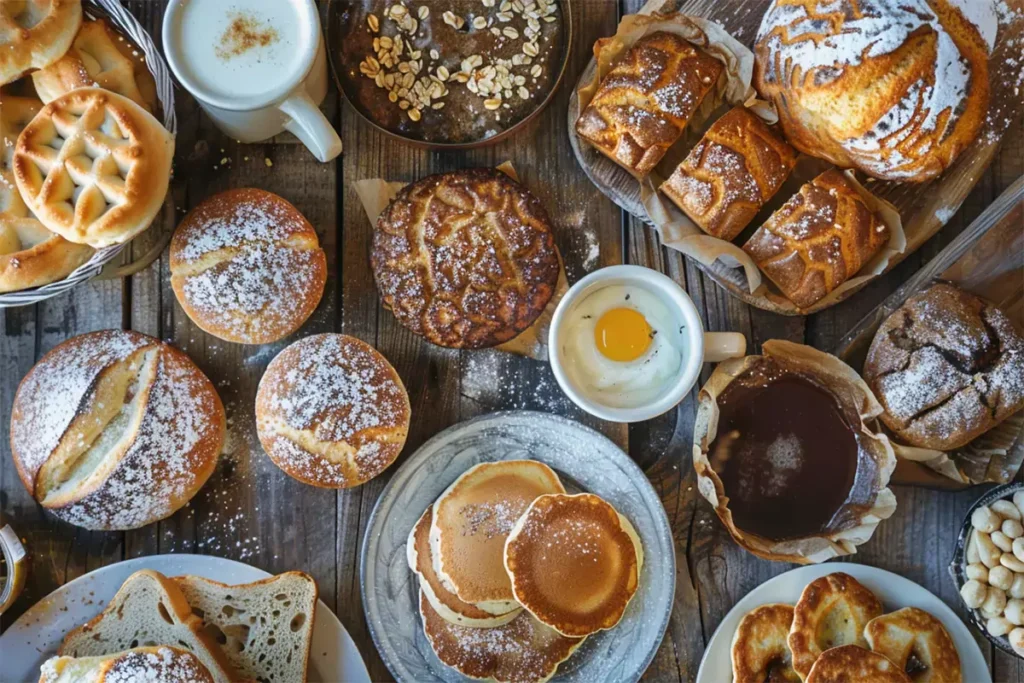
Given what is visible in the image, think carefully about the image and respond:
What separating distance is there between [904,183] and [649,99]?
2.28ft

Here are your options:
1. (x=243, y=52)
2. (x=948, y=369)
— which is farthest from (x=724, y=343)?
(x=243, y=52)

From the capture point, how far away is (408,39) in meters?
2.04

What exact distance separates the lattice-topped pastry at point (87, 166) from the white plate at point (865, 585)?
5.58ft

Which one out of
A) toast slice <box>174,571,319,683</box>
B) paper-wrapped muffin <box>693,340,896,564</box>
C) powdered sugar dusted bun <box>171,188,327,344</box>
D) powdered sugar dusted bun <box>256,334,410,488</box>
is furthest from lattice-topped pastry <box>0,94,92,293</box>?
paper-wrapped muffin <box>693,340,896,564</box>

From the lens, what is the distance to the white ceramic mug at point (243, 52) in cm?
179

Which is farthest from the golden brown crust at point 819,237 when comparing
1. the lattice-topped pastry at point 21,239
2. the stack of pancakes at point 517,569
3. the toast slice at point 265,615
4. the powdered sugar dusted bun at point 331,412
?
the lattice-topped pastry at point 21,239

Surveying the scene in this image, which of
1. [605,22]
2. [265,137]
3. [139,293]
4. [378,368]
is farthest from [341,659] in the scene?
[605,22]

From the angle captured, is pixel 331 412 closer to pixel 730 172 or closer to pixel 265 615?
pixel 265 615

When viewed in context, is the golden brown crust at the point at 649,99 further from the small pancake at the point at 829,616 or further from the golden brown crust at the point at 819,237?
the small pancake at the point at 829,616

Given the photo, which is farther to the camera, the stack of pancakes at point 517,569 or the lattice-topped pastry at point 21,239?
the stack of pancakes at point 517,569

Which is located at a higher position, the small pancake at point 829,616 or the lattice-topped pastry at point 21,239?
the lattice-topped pastry at point 21,239

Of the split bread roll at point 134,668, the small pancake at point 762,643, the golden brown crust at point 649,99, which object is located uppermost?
the golden brown crust at point 649,99

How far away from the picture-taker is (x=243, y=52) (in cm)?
181

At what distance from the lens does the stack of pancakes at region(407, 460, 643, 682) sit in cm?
191
